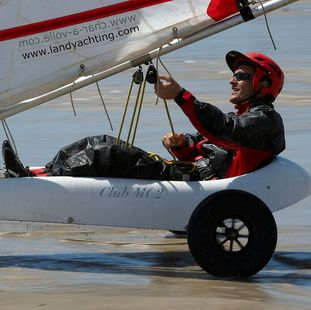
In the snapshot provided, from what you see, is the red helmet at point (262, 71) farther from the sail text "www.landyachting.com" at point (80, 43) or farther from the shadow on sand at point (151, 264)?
the shadow on sand at point (151, 264)

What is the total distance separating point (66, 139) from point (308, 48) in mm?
8246

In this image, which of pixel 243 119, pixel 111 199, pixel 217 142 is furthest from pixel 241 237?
pixel 111 199

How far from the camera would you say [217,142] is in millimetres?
8531

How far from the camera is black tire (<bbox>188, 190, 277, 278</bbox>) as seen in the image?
816 centimetres

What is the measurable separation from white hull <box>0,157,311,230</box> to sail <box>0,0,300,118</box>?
0.75 meters

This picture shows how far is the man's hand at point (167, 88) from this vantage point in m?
8.48

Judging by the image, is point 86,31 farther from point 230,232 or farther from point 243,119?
point 230,232

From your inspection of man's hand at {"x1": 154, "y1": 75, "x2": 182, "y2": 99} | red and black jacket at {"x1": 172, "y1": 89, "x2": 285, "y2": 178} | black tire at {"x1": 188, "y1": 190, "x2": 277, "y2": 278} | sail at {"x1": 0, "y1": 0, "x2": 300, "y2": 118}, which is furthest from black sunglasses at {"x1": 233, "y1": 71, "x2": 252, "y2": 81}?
black tire at {"x1": 188, "y1": 190, "x2": 277, "y2": 278}

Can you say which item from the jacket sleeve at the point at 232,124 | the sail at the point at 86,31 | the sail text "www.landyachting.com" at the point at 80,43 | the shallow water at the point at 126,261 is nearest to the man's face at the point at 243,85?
the jacket sleeve at the point at 232,124

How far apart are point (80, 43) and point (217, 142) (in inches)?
43.5

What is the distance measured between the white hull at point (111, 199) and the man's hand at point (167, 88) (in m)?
0.53

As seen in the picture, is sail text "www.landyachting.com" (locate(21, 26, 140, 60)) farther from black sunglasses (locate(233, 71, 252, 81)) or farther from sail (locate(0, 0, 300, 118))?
black sunglasses (locate(233, 71, 252, 81))

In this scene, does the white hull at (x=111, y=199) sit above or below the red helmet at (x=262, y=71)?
below

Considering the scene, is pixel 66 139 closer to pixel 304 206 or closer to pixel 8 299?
pixel 304 206
